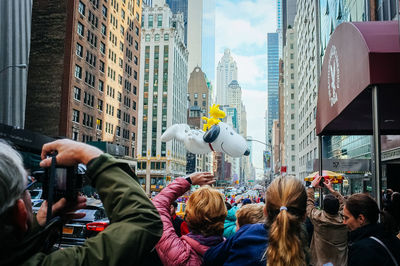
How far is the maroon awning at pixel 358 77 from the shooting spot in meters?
5.10

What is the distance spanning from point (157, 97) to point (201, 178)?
323 ft

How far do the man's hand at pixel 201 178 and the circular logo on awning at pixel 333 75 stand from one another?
15.9 ft

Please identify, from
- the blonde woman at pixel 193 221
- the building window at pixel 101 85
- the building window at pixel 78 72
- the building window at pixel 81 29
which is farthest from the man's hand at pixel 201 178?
the building window at pixel 101 85

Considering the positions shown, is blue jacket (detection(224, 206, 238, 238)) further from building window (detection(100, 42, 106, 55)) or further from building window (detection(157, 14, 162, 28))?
building window (detection(157, 14, 162, 28))

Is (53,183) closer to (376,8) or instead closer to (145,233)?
(145,233)

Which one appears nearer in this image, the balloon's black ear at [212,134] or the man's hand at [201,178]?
the man's hand at [201,178]

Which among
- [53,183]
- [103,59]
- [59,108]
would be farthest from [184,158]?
[53,183]

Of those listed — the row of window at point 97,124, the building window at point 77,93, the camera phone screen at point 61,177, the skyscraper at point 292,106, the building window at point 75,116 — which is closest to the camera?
the camera phone screen at point 61,177

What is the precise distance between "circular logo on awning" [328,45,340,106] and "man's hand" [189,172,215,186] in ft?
15.9

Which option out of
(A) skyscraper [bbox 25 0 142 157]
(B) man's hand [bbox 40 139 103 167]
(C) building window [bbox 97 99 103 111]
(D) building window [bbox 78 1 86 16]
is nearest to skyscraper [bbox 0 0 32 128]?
(A) skyscraper [bbox 25 0 142 157]

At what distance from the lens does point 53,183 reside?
1767mm

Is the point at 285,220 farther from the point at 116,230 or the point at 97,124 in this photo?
the point at 97,124

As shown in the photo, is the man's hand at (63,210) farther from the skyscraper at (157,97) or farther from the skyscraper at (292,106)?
the skyscraper at (157,97)

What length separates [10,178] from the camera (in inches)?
58.3
